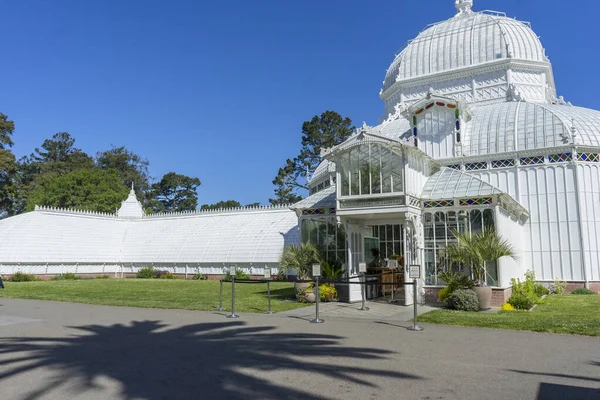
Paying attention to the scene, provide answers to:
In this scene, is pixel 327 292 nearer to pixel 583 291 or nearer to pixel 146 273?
pixel 583 291

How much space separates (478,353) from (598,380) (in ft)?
6.86

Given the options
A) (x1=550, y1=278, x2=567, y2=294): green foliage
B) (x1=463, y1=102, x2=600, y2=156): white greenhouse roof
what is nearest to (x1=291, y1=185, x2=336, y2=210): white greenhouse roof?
(x1=463, y1=102, x2=600, y2=156): white greenhouse roof

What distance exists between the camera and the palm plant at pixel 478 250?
14648 millimetres

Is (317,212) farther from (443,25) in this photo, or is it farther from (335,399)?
(443,25)

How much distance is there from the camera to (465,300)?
1428cm

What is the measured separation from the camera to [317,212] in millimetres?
19156

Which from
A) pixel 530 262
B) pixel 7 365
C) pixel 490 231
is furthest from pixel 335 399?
pixel 530 262

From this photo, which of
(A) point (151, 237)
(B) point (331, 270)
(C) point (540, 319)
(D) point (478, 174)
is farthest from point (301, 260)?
(A) point (151, 237)

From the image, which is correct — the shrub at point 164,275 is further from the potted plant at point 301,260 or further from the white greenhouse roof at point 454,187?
the white greenhouse roof at point 454,187

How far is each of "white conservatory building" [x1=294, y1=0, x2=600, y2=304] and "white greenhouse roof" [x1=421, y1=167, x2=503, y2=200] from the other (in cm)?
4

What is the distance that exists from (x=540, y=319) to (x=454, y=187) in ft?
20.5

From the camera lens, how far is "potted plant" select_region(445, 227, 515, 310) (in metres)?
14.5

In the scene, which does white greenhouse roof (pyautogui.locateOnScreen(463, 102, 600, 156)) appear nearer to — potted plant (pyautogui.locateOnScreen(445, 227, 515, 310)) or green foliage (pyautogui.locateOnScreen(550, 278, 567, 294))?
green foliage (pyautogui.locateOnScreen(550, 278, 567, 294))

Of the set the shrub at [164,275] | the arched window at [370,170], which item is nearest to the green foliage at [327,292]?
the arched window at [370,170]
